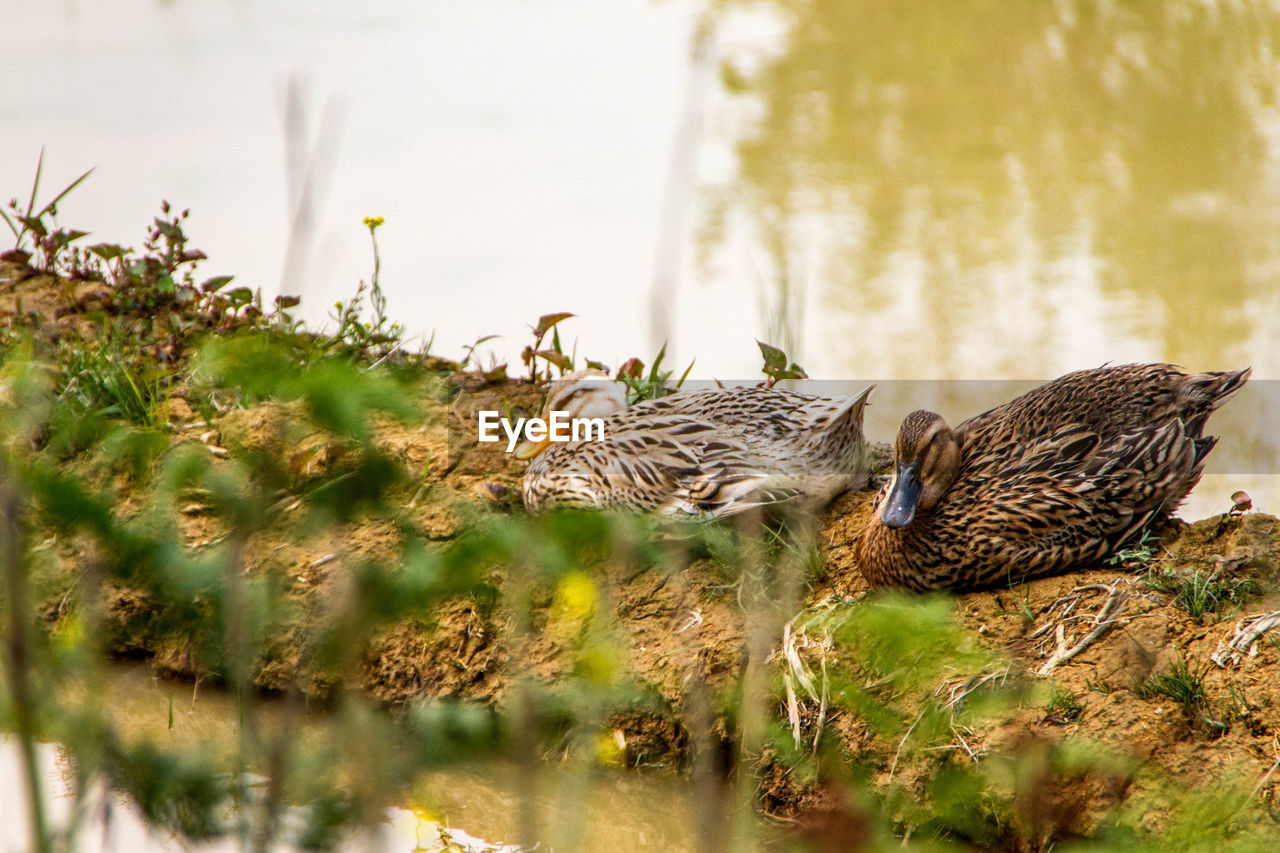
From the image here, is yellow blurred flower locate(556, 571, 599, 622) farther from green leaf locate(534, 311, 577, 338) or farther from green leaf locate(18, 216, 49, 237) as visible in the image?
green leaf locate(18, 216, 49, 237)

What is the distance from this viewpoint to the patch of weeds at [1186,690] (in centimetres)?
280

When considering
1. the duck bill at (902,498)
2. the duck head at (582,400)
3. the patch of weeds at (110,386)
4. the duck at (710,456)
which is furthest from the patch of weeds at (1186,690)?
the patch of weeds at (110,386)

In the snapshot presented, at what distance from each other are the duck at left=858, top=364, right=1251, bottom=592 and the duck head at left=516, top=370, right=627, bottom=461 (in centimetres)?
93

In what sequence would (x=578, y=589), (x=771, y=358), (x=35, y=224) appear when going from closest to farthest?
(x=578, y=589), (x=771, y=358), (x=35, y=224)

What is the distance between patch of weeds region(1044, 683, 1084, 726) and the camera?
287cm

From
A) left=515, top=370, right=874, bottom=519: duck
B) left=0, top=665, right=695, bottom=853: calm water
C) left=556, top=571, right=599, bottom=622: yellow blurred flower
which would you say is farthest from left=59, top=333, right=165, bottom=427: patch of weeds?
left=556, top=571, right=599, bottom=622: yellow blurred flower

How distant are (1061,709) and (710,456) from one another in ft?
3.74

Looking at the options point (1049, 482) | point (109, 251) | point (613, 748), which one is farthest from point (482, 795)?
point (109, 251)

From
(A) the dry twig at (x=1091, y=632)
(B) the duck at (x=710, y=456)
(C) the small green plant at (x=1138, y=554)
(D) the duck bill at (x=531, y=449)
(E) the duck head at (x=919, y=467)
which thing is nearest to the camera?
(A) the dry twig at (x=1091, y=632)

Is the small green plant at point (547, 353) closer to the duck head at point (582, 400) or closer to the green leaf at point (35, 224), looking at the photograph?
the duck head at point (582, 400)

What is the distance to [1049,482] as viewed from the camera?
3.16 m

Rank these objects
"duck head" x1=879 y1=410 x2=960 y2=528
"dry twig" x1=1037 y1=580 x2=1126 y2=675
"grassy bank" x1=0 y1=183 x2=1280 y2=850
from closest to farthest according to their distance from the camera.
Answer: "grassy bank" x1=0 y1=183 x2=1280 y2=850, "dry twig" x1=1037 y1=580 x2=1126 y2=675, "duck head" x1=879 y1=410 x2=960 y2=528

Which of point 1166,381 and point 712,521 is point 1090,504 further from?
point 712,521

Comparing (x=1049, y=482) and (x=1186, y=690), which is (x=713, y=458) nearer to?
(x=1049, y=482)
